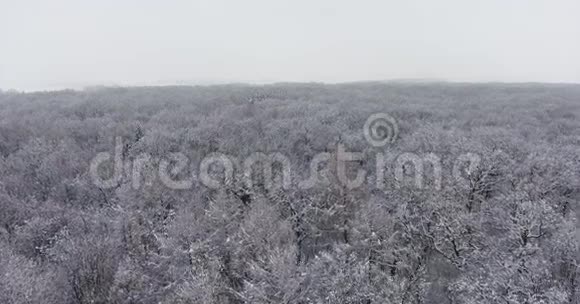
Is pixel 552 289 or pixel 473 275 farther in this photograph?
pixel 473 275

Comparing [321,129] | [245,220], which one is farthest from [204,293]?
[321,129]

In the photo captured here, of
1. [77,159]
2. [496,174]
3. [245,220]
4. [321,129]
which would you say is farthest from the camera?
[321,129]

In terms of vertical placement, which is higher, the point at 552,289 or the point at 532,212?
the point at 532,212

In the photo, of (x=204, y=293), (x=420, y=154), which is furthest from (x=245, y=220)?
(x=420, y=154)

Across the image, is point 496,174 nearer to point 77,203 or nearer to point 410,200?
point 410,200

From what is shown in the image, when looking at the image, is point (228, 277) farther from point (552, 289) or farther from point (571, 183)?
point (571, 183)

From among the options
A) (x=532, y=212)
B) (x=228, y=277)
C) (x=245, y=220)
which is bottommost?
(x=228, y=277)

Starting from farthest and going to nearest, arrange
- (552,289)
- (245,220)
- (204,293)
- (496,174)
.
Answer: (496,174), (245,220), (204,293), (552,289)
